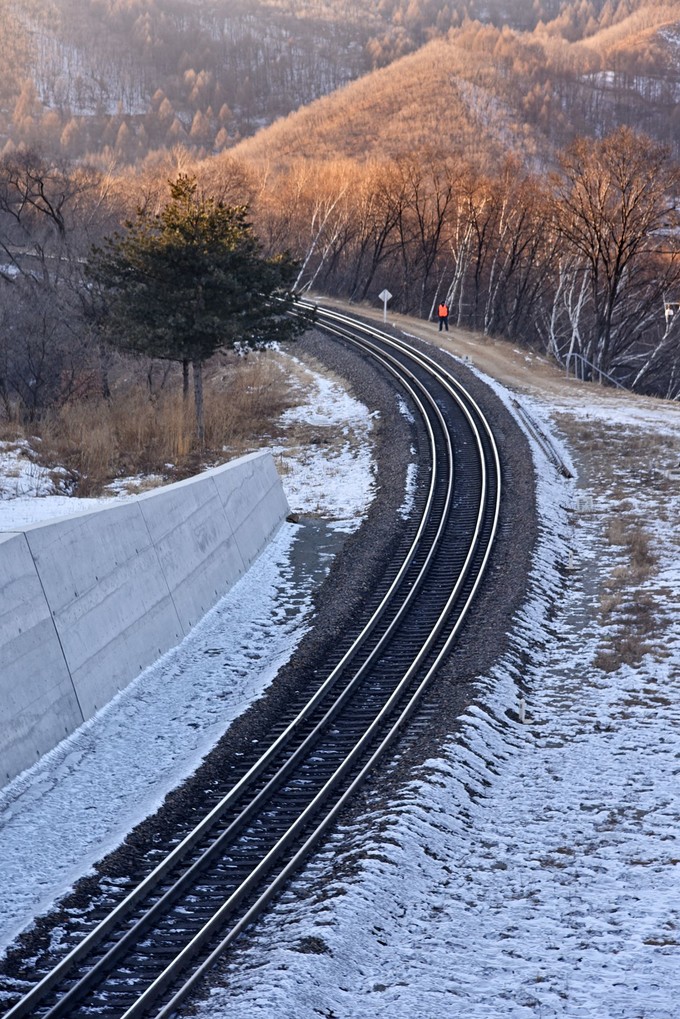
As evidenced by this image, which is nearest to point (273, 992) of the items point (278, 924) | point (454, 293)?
point (278, 924)

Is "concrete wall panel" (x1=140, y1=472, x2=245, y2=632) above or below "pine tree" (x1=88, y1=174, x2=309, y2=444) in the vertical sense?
below

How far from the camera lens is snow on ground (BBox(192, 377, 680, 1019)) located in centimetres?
781

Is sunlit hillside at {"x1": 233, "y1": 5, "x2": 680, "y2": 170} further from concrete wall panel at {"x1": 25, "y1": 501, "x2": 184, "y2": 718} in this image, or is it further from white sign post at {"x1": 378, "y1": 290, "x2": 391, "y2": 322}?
concrete wall panel at {"x1": 25, "y1": 501, "x2": 184, "y2": 718}

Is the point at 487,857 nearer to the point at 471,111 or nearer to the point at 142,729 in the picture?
the point at 142,729

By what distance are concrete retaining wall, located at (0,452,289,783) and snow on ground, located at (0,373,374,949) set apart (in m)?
0.31

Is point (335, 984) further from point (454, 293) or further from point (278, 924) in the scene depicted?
point (454, 293)

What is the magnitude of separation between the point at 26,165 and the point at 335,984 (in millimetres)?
49707

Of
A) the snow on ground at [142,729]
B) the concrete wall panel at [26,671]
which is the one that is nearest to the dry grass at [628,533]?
the snow on ground at [142,729]

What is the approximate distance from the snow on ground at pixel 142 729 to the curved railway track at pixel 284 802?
756mm

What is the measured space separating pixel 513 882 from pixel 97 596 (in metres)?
6.85

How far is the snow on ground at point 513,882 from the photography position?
7.81m

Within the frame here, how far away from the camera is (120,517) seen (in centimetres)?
1446

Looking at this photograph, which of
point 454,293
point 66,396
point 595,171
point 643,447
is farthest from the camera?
point 454,293

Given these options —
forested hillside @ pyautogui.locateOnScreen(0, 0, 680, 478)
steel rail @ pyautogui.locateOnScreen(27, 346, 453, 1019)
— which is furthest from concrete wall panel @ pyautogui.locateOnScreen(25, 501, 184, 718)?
forested hillside @ pyautogui.locateOnScreen(0, 0, 680, 478)
